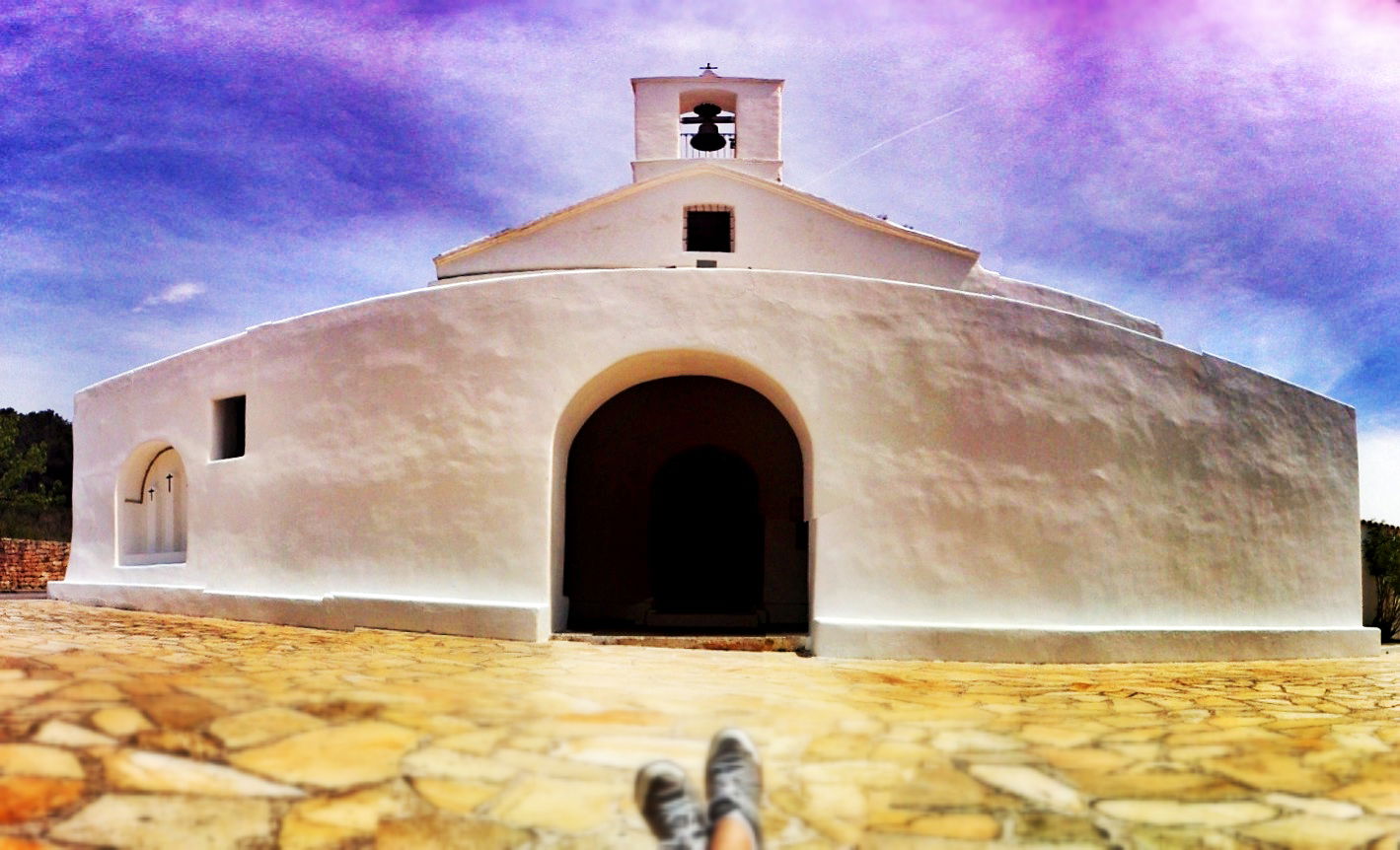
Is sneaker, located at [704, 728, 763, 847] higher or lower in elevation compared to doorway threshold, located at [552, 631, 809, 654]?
higher

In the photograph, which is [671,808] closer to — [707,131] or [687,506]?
[687,506]

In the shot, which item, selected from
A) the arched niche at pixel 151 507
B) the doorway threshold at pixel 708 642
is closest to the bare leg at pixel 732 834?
the doorway threshold at pixel 708 642

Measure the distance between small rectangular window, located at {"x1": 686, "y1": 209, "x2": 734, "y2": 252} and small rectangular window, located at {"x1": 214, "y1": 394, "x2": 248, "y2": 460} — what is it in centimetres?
653

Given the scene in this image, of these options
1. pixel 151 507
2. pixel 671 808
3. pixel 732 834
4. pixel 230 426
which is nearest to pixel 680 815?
pixel 671 808

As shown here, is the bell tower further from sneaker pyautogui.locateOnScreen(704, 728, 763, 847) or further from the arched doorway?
sneaker pyautogui.locateOnScreen(704, 728, 763, 847)

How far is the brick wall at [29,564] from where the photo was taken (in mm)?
21484

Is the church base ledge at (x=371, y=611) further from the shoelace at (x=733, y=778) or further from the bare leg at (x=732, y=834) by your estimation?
the bare leg at (x=732, y=834)

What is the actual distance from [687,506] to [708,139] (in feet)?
22.1

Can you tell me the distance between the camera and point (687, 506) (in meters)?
11.4

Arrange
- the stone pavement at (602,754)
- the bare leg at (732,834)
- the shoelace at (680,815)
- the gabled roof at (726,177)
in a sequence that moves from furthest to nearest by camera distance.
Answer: the gabled roof at (726,177)
the stone pavement at (602,754)
the shoelace at (680,815)
the bare leg at (732,834)

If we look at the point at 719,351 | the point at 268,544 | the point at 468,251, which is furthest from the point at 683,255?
the point at 268,544

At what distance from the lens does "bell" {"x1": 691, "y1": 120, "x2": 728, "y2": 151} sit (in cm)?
1523

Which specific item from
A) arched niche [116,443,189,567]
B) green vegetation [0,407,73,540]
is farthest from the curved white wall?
green vegetation [0,407,73,540]

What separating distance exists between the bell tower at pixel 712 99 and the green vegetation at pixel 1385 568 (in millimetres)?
10080
